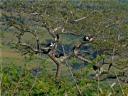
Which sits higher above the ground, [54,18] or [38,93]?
[38,93]

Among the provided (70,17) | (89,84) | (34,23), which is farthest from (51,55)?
(89,84)

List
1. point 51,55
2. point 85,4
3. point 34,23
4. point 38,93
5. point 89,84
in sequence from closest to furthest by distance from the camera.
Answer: point 38,93 < point 89,84 < point 51,55 < point 34,23 < point 85,4

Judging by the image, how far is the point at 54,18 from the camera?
36.4ft

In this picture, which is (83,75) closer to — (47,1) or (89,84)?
(89,84)

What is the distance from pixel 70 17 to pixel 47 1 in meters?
0.81

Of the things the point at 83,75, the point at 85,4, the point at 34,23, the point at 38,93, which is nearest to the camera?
the point at 38,93

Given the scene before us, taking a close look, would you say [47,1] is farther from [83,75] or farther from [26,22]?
[83,75]

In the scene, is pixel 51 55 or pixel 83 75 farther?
pixel 51 55

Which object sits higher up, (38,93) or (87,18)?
(38,93)

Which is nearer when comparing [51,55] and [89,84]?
[89,84]

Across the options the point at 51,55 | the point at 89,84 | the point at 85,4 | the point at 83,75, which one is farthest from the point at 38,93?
the point at 85,4

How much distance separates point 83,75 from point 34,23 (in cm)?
403

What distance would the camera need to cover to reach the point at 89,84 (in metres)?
5.53

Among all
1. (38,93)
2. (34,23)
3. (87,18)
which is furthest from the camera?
(87,18)
